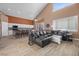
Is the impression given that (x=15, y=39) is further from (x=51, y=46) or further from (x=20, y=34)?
(x=51, y=46)

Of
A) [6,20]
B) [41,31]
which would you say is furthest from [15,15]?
[41,31]

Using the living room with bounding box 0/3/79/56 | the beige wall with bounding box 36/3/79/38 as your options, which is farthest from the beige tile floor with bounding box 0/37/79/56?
the beige wall with bounding box 36/3/79/38

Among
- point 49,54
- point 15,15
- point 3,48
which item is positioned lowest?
point 49,54

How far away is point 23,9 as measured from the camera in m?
2.43

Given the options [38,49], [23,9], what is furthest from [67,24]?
[23,9]

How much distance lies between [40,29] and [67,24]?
0.73 meters

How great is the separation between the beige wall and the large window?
10 cm

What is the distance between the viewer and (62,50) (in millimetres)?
2312

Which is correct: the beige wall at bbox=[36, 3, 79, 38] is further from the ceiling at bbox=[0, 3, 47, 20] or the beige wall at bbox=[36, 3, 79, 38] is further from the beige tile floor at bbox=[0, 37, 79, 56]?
the beige tile floor at bbox=[0, 37, 79, 56]

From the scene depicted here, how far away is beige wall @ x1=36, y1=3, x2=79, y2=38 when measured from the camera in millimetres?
2293

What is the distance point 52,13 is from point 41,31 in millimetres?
577

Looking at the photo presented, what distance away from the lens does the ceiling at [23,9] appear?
7.70 ft

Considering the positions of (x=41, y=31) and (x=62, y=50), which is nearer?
(x=62, y=50)

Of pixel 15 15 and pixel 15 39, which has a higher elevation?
pixel 15 15
